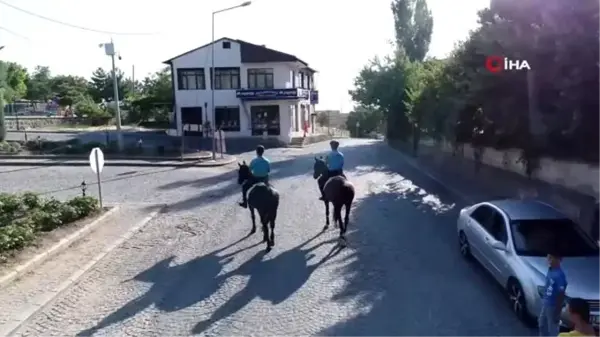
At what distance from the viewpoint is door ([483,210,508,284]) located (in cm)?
822

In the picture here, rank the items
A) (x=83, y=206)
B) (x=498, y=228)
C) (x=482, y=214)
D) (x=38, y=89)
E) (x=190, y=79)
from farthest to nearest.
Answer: (x=38, y=89) < (x=190, y=79) < (x=83, y=206) < (x=482, y=214) < (x=498, y=228)

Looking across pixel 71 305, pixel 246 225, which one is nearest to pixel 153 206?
pixel 246 225

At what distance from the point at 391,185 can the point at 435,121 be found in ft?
19.0

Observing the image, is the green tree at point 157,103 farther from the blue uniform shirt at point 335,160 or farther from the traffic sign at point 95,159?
the blue uniform shirt at point 335,160

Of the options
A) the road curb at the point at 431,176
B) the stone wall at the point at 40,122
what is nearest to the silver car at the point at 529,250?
the road curb at the point at 431,176

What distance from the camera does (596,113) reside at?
14023 millimetres

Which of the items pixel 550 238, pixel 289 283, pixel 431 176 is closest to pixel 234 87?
pixel 431 176

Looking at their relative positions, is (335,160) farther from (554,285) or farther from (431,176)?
(431,176)

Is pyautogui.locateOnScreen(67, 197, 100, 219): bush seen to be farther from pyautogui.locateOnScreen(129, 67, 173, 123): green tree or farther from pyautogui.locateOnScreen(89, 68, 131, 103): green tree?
pyautogui.locateOnScreen(89, 68, 131, 103): green tree

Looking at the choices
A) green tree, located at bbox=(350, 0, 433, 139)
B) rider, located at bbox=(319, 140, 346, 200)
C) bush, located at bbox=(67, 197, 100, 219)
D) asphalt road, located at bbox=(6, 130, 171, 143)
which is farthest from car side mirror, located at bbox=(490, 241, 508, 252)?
asphalt road, located at bbox=(6, 130, 171, 143)

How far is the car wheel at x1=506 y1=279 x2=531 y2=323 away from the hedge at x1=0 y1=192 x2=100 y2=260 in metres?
9.17

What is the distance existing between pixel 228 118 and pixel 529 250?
41813mm

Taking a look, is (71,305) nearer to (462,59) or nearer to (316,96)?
(462,59)

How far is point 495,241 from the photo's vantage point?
Answer: 8680 millimetres
